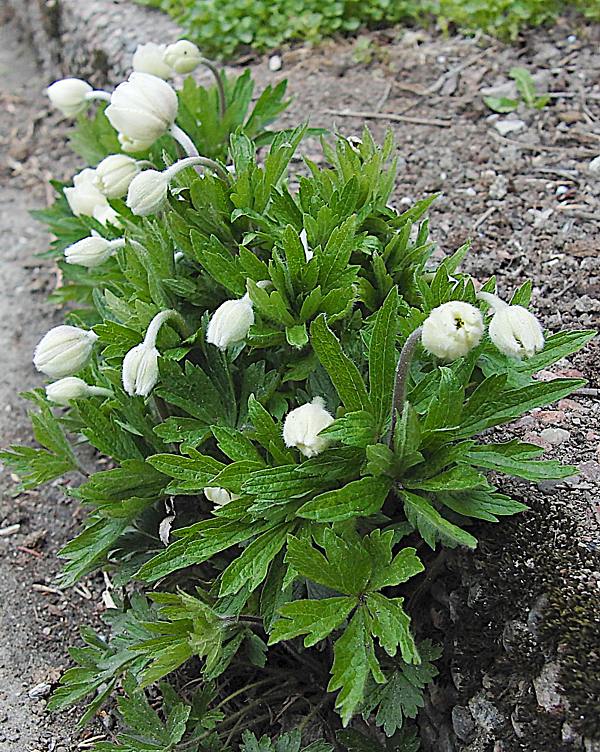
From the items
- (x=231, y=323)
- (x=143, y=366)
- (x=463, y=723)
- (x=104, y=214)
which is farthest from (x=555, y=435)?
(x=104, y=214)

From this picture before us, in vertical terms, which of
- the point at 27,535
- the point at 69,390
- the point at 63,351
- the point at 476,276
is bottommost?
the point at 27,535

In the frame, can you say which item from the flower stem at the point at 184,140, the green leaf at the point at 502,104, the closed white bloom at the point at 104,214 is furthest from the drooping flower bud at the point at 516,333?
the green leaf at the point at 502,104

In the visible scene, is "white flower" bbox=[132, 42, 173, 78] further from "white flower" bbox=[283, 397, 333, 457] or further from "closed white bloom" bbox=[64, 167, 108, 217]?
"white flower" bbox=[283, 397, 333, 457]

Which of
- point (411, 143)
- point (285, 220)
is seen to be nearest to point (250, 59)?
point (411, 143)

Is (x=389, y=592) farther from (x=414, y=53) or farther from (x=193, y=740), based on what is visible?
(x=414, y=53)

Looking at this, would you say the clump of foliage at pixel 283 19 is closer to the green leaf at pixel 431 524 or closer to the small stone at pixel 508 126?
the small stone at pixel 508 126

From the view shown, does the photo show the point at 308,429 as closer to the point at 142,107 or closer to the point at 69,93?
the point at 142,107
